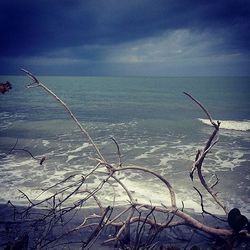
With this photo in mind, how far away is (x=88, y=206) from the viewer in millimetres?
7809

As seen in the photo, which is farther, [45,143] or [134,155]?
[45,143]

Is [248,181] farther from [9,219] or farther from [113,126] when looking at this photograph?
[113,126]

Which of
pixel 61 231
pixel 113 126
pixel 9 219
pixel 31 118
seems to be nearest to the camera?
pixel 61 231

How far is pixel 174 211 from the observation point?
4270 millimetres

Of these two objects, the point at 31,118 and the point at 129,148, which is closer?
the point at 129,148

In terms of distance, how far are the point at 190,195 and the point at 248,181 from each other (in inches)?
111

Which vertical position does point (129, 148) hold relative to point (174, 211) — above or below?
below

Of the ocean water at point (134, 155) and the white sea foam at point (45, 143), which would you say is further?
the white sea foam at point (45, 143)

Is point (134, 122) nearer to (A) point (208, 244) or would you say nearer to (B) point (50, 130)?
(B) point (50, 130)

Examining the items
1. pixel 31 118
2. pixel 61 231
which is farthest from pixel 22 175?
pixel 31 118

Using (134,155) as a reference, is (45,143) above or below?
above

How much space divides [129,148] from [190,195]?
6.96 meters

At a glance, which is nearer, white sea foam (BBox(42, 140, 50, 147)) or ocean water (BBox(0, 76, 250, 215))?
ocean water (BBox(0, 76, 250, 215))

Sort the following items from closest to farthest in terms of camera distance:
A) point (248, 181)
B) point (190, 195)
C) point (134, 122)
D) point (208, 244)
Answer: point (208, 244) → point (190, 195) → point (248, 181) → point (134, 122)
